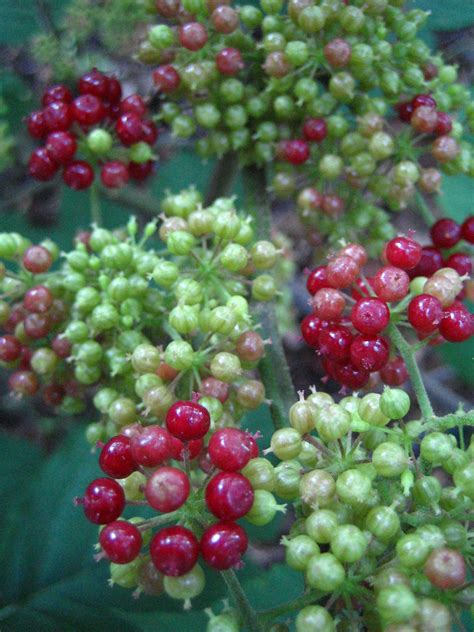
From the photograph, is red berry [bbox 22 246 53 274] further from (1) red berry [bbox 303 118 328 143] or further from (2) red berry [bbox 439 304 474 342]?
(2) red berry [bbox 439 304 474 342]

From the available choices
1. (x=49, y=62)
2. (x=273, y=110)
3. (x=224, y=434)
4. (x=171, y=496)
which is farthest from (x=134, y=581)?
(x=49, y=62)

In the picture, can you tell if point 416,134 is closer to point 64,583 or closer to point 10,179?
point 64,583

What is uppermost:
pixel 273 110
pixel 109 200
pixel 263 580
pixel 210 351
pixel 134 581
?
pixel 273 110

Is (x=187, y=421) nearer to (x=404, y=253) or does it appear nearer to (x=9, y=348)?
(x=404, y=253)

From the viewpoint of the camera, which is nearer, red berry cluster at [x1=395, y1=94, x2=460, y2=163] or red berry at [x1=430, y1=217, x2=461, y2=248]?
red berry cluster at [x1=395, y1=94, x2=460, y2=163]

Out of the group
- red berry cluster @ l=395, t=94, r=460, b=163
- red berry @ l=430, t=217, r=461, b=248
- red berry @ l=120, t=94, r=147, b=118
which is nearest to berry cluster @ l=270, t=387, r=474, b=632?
red berry @ l=430, t=217, r=461, b=248

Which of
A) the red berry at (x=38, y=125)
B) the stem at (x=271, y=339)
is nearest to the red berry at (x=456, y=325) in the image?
the stem at (x=271, y=339)
